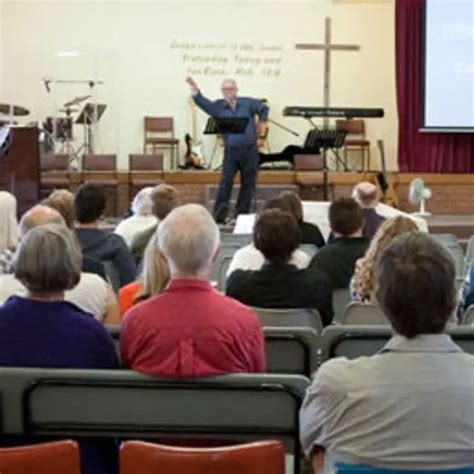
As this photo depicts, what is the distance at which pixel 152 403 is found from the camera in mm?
2377

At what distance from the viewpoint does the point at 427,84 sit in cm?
1200

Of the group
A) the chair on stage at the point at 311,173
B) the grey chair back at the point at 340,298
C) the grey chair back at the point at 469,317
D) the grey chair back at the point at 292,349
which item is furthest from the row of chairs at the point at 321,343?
the chair on stage at the point at 311,173

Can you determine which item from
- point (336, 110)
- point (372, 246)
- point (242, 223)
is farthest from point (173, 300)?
point (336, 110)

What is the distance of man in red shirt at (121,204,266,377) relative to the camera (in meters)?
2.52

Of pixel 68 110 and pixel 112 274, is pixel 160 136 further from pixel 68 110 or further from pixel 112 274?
pixel 112 274

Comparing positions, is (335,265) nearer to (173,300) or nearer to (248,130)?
(173,300)

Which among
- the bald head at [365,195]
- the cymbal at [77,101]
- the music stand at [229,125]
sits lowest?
the bald head at [365,195]

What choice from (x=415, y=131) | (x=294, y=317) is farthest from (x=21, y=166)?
(x=294, y=317)

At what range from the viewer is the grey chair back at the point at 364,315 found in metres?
3.42

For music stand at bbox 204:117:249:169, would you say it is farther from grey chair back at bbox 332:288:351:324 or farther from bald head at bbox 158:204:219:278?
bald head at bbox 158:204:219:278

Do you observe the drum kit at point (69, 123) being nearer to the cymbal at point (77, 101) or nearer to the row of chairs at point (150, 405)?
the cymbal at point (77, 101)

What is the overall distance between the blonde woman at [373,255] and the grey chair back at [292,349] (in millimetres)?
621

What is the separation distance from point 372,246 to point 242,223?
4.07 meters

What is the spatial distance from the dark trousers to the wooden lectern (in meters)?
1.93
